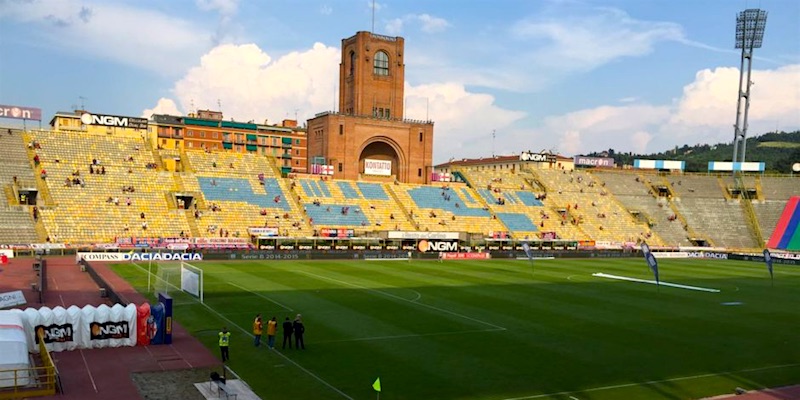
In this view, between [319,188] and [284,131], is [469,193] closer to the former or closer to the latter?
[319,188]

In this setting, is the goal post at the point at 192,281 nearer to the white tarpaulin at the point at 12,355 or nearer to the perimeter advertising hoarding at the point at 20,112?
the white tarpaulin at the point at 12,355

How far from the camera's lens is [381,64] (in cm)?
9681

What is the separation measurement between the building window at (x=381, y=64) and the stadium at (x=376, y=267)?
239 mm

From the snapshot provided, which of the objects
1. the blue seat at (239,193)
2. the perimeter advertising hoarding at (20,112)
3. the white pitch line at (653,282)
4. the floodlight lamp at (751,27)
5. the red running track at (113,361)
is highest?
the floodlight lamp at (751,27)

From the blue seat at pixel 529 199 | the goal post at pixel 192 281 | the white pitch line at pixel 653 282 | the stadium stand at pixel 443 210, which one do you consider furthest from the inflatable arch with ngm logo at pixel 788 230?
the goal post at pixel 192 281

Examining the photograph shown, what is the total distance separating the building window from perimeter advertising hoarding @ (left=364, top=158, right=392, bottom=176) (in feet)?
45.2

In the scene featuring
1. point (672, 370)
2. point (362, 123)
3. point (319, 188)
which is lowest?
point (672, 370)

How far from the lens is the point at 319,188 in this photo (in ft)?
→ 282

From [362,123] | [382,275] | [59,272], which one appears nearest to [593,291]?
[382,275]

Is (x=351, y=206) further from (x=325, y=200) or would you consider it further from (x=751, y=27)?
(x=751, y=27)

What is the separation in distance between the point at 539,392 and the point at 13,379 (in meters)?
16.9

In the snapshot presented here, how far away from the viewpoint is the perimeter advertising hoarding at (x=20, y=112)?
77.1m

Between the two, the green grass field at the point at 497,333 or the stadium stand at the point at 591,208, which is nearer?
the green grass field at the point at 497,333

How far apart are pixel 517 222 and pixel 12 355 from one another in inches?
3024
